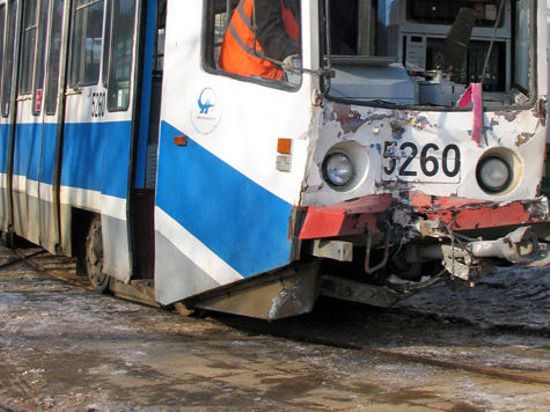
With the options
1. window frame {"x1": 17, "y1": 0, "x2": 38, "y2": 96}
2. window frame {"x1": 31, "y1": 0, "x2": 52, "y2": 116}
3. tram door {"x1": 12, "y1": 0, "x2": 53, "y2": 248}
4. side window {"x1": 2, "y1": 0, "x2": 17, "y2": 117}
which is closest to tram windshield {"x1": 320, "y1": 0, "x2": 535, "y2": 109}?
tram door {"x1": 12, "y1": 0, "x2": 53, "y2": 248}

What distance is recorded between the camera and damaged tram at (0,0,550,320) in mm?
5500

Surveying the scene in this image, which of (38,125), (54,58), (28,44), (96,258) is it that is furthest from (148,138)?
(28,44)

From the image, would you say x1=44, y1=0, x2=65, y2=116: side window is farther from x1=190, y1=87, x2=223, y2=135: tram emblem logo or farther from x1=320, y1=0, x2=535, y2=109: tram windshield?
x1=320, y1=0, x2=535, y2=109: tram windshield

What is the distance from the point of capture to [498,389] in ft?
17.4

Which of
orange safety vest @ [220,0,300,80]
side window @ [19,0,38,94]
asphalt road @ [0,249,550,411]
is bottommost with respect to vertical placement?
asphalt road @ [0,249,550,411]

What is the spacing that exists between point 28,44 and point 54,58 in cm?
157

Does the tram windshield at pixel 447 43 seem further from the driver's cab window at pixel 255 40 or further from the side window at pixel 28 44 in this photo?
the side window at pixel 28 44

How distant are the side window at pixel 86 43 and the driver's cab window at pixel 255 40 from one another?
6.71ft

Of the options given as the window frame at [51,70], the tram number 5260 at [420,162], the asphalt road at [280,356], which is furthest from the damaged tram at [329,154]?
the window frame at [51,70]

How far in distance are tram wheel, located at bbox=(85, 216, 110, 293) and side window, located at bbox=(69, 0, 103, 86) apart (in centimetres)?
140

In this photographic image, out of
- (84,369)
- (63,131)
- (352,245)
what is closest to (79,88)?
(63,131)

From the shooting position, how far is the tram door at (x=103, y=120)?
719cm

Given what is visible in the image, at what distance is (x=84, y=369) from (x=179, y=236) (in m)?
1.24

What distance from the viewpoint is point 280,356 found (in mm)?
6195
